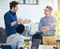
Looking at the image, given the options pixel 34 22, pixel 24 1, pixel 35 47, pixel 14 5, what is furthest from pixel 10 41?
pixel 24 1

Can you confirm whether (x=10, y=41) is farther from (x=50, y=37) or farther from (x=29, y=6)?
(x=29, y=6)

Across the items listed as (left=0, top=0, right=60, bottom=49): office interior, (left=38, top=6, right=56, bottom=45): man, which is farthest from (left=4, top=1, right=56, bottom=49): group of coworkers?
(left=0, top=0, right=60, bottom=49): office interior

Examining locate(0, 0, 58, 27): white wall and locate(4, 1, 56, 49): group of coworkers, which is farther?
locate(0, 0, 58, 27): white wall

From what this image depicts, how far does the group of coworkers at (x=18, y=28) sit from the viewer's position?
12.2 ft

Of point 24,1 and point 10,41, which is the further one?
point 24,1

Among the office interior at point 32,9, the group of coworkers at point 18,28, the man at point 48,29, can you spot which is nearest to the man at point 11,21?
the group of coworkers at point 18,28

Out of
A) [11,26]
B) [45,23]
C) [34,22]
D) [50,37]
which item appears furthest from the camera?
[34,22]

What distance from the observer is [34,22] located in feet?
25.2

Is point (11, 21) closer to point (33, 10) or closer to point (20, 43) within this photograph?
point (20, 43)

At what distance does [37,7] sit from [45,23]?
2719 millimetres

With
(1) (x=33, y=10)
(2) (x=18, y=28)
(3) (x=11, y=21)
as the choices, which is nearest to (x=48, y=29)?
(3) (x=11, y=21)

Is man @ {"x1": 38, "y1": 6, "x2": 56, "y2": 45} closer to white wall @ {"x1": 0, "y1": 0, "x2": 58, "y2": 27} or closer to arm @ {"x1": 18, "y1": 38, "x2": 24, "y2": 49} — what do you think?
arm @ {"x1": 18, "y1": 38, "x2": 24, "y2": 49}

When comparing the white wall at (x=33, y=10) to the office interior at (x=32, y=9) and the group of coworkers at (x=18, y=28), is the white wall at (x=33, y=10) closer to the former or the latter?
the office interior at (x=32, y=9)

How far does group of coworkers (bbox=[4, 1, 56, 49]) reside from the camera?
373 centimetres
